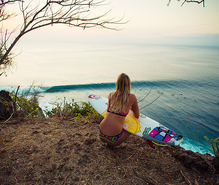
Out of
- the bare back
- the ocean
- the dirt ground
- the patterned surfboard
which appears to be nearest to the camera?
the dirt ground

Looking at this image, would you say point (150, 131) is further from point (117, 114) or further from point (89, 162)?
point (89, 162)

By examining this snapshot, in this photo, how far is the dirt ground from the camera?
2008mm

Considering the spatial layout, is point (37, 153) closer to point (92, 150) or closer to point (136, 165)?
point (92, 150)

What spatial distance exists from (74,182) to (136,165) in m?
0.95

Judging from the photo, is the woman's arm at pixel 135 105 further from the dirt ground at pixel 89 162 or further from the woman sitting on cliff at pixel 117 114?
the dirt ground at pixel 89 162

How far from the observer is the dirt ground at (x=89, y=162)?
2.01m

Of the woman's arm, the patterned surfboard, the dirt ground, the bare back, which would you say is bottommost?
the dirt ground

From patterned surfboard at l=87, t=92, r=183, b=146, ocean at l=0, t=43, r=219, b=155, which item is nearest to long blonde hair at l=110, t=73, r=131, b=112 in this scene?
patterned surfboard at l=87, t=92, r=183, b=146

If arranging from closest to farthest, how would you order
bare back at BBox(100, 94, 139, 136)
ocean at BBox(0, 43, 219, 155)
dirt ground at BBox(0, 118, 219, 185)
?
1. dirt ground at BBox(0, 118, 219, 185)
2. bare back at BBox(100, 94, 139, 136)
3. ocean at BBox(0, 43, 219, 155)

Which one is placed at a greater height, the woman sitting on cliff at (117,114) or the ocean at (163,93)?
the woman sitting on cliff at (117,114)

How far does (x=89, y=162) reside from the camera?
91.7 inches

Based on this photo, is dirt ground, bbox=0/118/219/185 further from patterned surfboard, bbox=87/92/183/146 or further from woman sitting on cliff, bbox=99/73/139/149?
woman sitting on cliff, bbox=99/73/139/149

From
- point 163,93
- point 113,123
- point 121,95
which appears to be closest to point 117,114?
point 113,123

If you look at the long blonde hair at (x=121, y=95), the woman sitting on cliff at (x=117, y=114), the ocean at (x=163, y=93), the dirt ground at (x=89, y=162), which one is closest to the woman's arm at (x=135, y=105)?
the woman sitting on cliff at (x=117, y=114)
